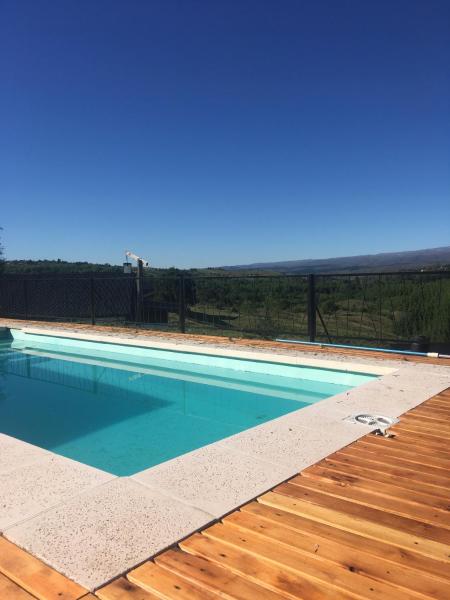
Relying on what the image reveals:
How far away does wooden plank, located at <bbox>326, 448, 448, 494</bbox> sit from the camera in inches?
84.2

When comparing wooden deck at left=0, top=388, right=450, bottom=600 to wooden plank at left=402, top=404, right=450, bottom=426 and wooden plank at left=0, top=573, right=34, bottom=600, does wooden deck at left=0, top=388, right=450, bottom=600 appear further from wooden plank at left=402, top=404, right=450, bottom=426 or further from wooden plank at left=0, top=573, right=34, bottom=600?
wooden plank at left=402, top=404, right=450, bottom=426

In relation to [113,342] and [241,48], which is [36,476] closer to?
[113,342]

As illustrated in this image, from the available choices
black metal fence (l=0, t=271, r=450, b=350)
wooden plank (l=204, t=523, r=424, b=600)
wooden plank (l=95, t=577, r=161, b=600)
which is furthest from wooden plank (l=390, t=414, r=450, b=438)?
black metal fence (l=0, t=271, r=450, b=350)

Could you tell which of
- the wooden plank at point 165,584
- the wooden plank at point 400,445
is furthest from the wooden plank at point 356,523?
the wooden plank at point 400,445

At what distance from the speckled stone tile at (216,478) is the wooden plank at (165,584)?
42 centimetres

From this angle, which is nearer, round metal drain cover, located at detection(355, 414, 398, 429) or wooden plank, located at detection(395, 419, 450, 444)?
wooden plank, located at detection(395, 419, 450, 444)

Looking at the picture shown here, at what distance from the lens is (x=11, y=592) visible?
136 centimetres

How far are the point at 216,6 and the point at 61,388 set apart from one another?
7.44 m

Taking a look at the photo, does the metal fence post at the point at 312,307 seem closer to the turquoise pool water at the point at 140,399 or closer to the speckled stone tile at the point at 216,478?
the turquoise pool water at the point at 140,399

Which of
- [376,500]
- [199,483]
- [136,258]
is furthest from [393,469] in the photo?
[136,258]

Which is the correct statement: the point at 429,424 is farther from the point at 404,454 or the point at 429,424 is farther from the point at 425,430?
the point at 404,454

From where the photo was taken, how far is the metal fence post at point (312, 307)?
6.38 meters

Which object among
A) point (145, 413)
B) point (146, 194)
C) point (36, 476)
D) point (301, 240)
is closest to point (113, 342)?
point (145, 413)

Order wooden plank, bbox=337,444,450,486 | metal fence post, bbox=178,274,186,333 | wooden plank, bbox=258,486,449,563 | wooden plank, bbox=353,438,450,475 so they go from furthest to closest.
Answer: metal fence post, bbox=178,274,186,333, wooden plank, bbox=353,438,450,475, wooden plank, bbox=337,444,450,486, wooden plank, bbox=258,486,449,563
